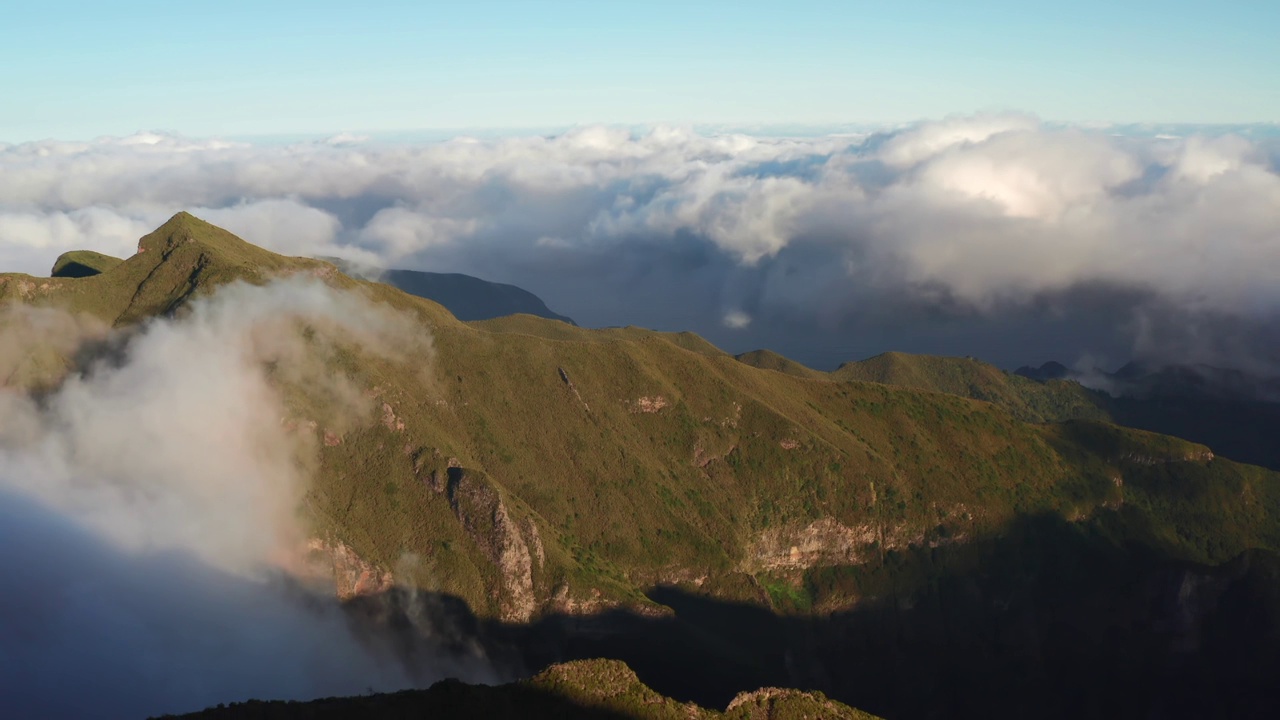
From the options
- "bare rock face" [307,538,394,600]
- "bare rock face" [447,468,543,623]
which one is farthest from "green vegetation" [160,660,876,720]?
"bare rock face" [307,538,394,600]

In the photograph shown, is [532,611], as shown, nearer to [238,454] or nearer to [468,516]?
[468,516]

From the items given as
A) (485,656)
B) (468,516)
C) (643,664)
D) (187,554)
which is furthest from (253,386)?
(643,664)

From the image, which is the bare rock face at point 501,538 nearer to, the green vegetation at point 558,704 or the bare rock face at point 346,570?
the bare rock face at point 346,570

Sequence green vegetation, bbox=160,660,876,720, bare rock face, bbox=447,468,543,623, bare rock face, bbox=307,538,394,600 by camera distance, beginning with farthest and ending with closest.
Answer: bare rock face, bbox=447,468,543,623, bare rock face, bbox=307,538,394,600, green vegetation, bbox=160,660,876,720

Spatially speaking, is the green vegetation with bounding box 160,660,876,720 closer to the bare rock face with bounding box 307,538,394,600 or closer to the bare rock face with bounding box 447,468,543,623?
the bare rock face with bounding box 447,468,543,623

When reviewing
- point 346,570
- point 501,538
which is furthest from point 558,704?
point 346,570
